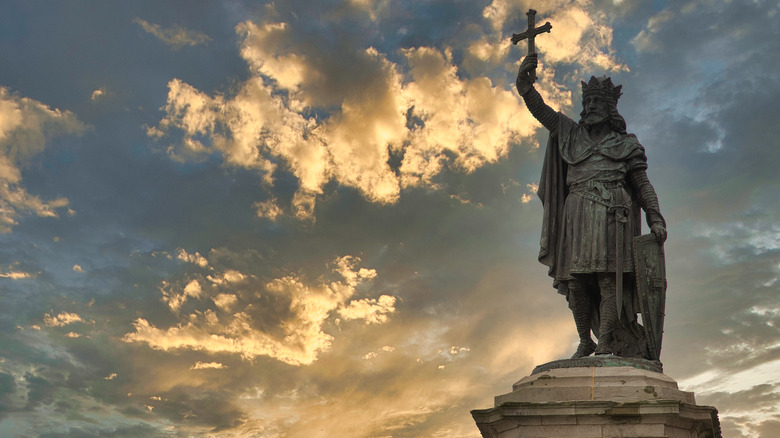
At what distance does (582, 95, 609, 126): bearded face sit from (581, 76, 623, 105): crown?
86 mm

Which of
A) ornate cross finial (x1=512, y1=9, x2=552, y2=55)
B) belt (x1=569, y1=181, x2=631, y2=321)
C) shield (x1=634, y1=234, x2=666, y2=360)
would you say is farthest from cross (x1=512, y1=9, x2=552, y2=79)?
shield (x1=634, y1=234, x2=666, y2=360)

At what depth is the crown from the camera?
1448 cm

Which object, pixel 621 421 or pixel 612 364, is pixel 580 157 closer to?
pixel 612 364

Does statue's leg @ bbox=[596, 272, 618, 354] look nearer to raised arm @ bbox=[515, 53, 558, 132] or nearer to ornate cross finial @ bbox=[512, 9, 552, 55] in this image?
raised arm @ bbox=[515, 53, 558, 132]

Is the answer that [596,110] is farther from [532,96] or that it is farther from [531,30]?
[531,30]

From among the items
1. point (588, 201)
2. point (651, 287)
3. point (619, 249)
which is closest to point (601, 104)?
point (588, 201)

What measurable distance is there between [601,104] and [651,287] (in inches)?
142

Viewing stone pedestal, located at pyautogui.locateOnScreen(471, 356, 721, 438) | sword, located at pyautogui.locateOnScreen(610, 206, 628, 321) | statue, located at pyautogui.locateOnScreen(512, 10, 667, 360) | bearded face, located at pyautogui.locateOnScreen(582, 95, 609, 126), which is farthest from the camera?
bearded face, located at pyautogui.locateOnScreen(582, 95, 609, 126)

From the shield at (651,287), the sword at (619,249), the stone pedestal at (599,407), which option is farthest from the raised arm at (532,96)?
the stone pedestal at (599,407)

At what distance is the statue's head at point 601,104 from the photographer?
14.4 m

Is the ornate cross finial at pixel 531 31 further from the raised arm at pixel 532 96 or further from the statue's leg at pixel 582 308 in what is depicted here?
the statue's leg at pixel 582 308

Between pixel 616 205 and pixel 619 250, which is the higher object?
pixel 616 205

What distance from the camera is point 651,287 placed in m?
13.0

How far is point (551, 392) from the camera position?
11641 mm
